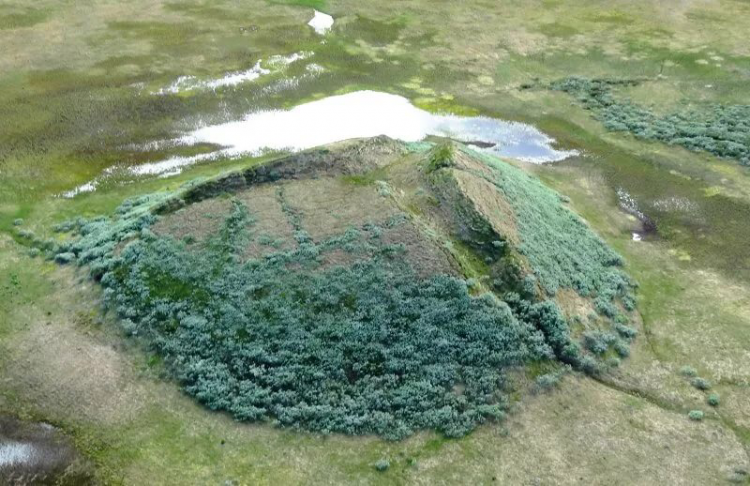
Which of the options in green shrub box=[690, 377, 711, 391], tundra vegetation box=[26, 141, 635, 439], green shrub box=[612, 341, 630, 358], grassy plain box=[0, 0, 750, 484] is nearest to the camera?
grassy plain box=[0, 0, 750, 484]

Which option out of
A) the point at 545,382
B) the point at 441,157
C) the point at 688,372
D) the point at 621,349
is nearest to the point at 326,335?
the point at 545,382

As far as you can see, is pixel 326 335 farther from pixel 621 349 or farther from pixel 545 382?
pixel 621 349

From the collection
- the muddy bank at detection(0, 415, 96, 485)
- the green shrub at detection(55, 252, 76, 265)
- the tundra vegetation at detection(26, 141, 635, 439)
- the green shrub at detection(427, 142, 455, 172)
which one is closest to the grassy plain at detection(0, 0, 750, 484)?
the muddy bank at detection(0, 415, 96, 485)

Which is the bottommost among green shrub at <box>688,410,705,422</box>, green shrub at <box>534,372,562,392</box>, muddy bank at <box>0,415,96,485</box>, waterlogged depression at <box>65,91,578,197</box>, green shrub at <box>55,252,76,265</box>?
muddy bank at <box>0,415,96,485</box>

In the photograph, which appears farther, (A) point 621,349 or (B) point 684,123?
(B) point 684,123

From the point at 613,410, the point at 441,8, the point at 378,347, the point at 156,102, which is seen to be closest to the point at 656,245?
the point at 613,410

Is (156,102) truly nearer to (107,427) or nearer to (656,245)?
(107,427)

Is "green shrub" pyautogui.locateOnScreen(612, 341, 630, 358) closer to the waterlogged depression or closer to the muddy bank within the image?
the waterlogged depression
